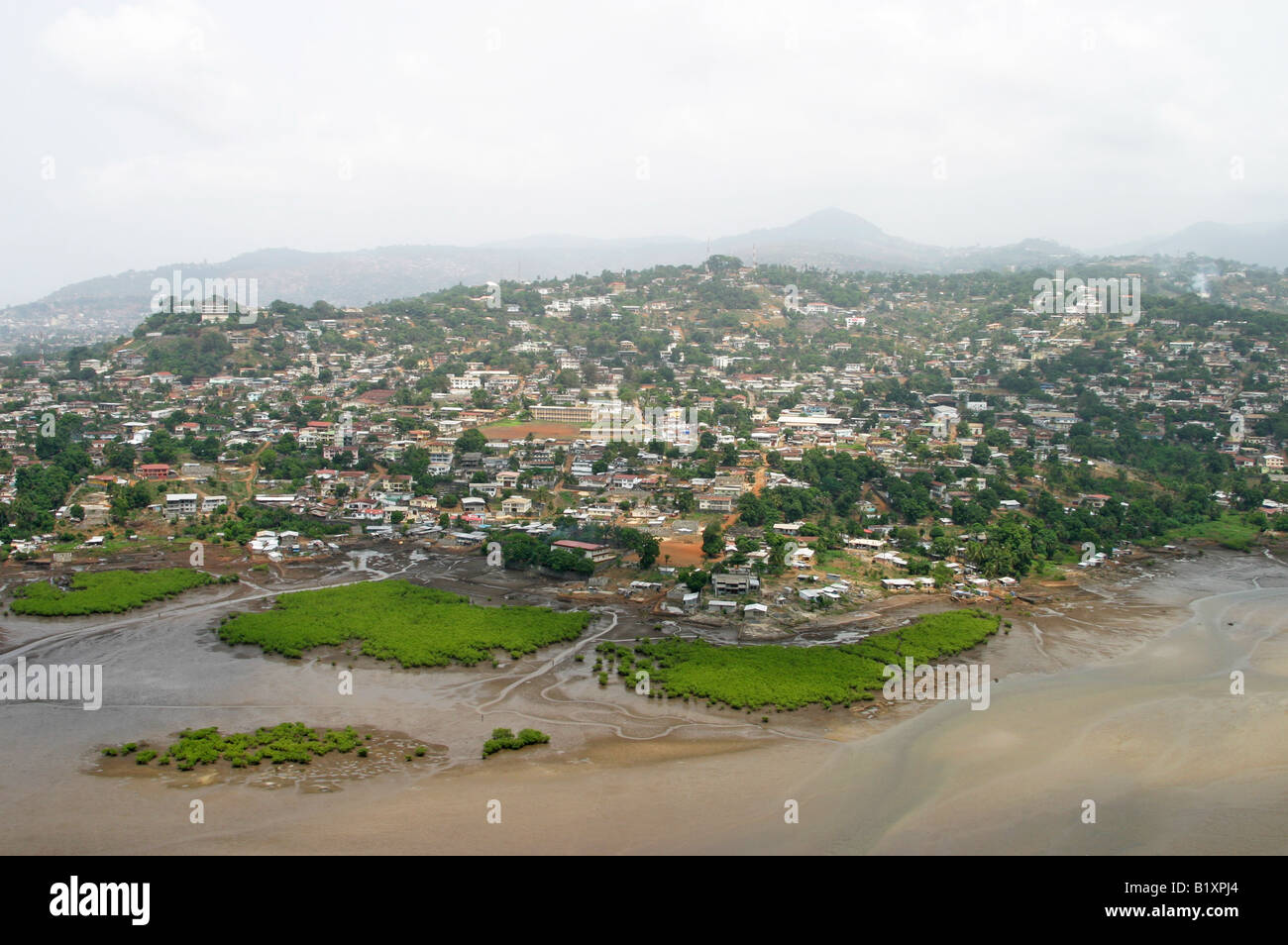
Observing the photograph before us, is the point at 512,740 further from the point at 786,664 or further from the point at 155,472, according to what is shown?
the point at 155,472

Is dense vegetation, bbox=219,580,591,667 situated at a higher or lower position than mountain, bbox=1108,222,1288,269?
lower

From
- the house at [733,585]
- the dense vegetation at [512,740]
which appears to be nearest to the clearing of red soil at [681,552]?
the house at [733,585]

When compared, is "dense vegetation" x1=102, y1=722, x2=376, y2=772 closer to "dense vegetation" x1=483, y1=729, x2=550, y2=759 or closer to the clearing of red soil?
"dense vegetation" x1=483, y1=729, x2=550, y2=759

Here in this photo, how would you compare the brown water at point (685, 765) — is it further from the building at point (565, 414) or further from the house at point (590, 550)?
the building at point (565, 414)

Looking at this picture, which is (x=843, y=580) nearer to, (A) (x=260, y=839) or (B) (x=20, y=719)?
(A) (x=260, y=839)

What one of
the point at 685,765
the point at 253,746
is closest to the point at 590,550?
the point at 685,765

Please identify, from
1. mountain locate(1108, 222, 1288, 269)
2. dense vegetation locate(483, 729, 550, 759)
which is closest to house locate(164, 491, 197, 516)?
dense vegetation locate(483, 729, 550, 759)

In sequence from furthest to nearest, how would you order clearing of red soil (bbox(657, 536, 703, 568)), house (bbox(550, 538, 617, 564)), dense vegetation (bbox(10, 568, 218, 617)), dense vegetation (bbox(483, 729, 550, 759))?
1. house (bbox(550, 538, 617, 564))
2. clearing of red soil (bbox(657, 536, 703, 568))
3. dense vegetation (bbox(10, 568, 218, 617))
4. dense vegetation (bbox(483, 729, 550, 759))
